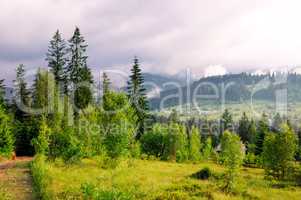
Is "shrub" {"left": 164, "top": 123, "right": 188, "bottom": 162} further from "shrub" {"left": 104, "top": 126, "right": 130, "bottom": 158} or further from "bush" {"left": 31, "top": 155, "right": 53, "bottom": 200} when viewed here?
"bush" {"left": 31, "top": 155, "right": 53, "bottom": 200}

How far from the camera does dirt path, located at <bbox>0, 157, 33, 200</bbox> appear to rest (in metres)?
22.4

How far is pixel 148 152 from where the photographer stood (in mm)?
73938

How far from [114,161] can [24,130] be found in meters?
28.4

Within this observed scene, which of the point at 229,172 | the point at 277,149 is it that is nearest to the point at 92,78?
the point at 277,149

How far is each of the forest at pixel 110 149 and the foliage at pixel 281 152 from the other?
0.11 m

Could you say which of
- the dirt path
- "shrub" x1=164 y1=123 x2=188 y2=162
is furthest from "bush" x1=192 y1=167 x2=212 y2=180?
"shrub" x1=164 y1=123 x2=188 y2=162

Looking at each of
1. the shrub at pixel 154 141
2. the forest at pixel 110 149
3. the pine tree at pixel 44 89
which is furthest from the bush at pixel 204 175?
the shrub at pixel 154 141

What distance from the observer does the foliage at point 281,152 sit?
4291 cm

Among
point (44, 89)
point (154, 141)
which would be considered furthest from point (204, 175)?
point (154, 141)

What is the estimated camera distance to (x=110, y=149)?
36438 mm

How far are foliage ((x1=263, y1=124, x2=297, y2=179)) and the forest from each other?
0.11 m

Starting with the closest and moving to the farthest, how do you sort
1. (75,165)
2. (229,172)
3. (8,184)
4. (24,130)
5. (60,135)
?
1. (8,184)
2. (229,172)
3. (75,165)
4. (60,135)
5. (24,130)

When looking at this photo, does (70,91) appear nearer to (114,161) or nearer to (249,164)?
(114,161)

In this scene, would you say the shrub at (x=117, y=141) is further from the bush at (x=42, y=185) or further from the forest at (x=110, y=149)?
the bush at (x=42, y=185)
